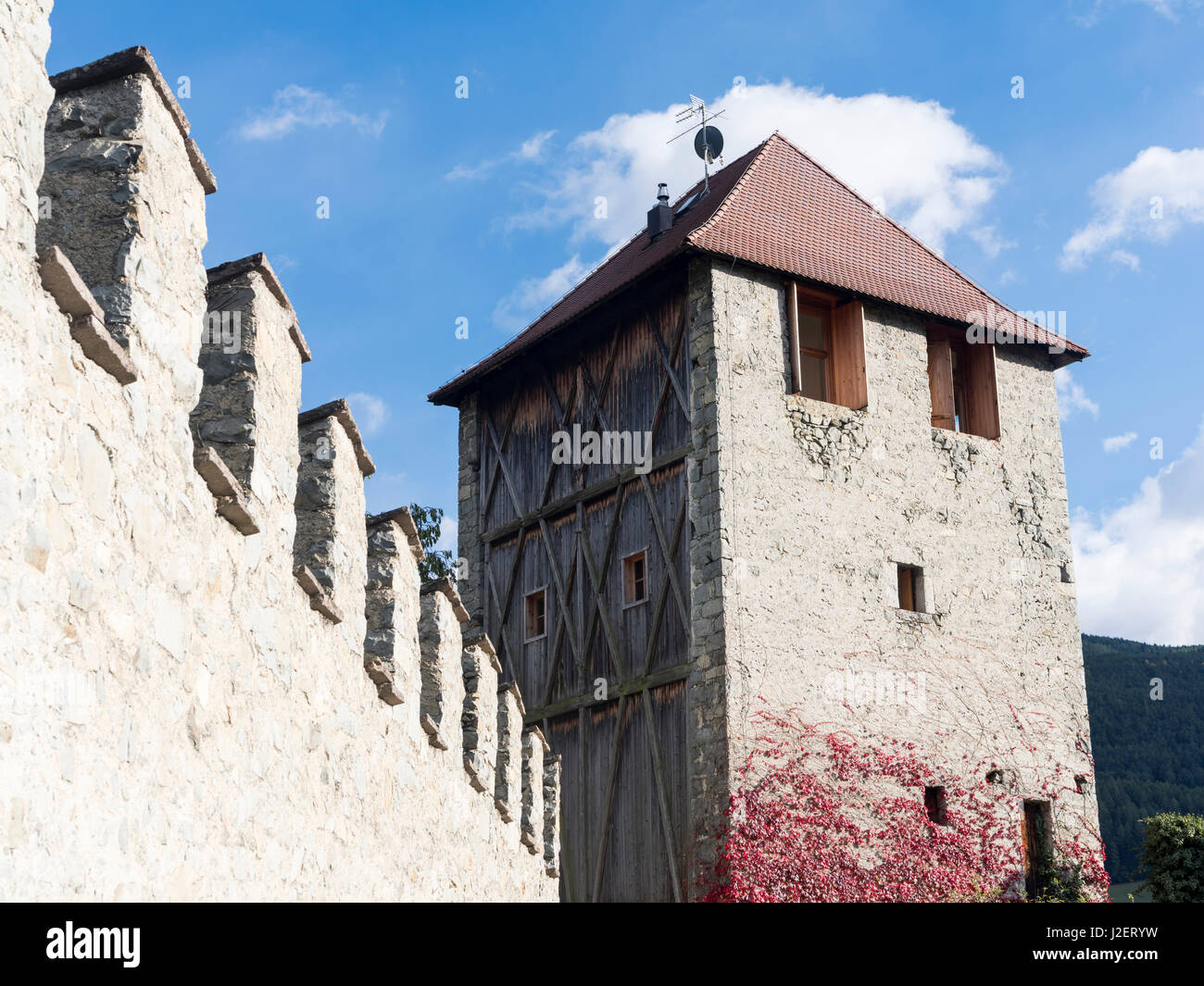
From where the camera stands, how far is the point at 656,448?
15438 mm

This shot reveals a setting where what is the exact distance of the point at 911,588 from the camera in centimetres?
1583

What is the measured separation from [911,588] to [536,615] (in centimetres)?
433

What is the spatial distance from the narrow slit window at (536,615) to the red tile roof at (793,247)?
113 inches

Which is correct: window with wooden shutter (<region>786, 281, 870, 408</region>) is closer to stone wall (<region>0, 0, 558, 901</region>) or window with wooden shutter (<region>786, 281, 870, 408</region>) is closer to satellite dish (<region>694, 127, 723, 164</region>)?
satellite dish (<region>694, 127, 723, 164</region>)

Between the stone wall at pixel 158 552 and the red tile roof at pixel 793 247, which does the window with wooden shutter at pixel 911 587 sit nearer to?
the red tile roof at pixel 793 247

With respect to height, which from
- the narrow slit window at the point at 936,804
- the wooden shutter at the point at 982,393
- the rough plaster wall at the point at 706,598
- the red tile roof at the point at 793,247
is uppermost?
the red tile roof at the point at 793,247

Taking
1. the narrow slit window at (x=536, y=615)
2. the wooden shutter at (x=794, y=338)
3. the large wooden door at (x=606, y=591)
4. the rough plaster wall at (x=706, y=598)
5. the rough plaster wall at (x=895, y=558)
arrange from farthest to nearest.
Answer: the narrow slit window at (x=536, y=615) < the wooden shutter at (x=794, y=338) < the large wooden door at (x=606, y=591) < the rough plaster wall at (x=895, y=558) < the rough plaster wall at (x=706, y=598)

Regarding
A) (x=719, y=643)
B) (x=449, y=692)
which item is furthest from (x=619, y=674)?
(x=449, y=692)

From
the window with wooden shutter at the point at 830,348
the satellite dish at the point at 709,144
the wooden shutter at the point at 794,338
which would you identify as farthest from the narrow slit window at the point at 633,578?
the satellite dish at the point at 709,144

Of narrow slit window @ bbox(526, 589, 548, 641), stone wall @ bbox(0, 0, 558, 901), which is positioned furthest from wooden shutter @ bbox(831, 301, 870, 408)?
stone wall @ bbox(0, 0, 558, 901)

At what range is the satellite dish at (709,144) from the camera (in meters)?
18.9

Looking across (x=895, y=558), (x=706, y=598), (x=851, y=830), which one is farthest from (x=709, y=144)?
(x=851, y=830)

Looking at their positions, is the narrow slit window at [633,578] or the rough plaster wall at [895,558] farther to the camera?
the narrow slit window at [633,578]

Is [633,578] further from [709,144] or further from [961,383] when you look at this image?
[709,144]
